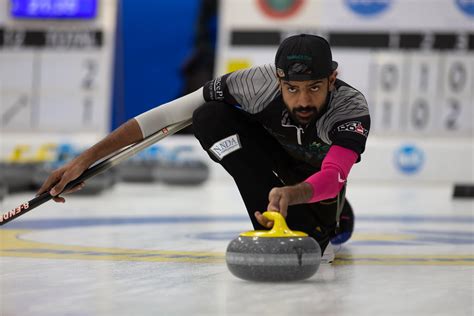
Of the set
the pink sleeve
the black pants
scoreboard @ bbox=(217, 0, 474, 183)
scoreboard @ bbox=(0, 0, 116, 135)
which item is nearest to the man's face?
the pink sleeve

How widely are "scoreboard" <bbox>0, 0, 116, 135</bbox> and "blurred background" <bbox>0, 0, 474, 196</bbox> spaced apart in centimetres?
1

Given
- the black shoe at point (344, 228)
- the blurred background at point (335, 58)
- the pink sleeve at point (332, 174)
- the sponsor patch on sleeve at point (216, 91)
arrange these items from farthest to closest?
the blurred background at point (335, 58)
the black shoe at point (344, 228)
the sponsor patch on sleeve at point (216, 91)
the pink sleeve at point (332, 174)

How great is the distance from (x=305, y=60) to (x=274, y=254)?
0.53 metres

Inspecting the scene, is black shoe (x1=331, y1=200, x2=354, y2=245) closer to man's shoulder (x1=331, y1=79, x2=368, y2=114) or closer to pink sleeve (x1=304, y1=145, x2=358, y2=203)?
man's shoulder (x1=331, y1=79, x2=368, y2=114)

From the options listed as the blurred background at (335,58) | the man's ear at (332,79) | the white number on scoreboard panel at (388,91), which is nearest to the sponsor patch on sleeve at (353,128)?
the man's ear at (332,79)

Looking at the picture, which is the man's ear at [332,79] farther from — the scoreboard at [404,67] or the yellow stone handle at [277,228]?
the scoreboard at [404,67]

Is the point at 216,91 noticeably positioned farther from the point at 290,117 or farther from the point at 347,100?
the point at 347,100

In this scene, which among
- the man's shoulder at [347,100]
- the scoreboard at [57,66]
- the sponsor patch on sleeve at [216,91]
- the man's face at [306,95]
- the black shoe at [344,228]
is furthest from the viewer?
the scoreboard at [57,66]

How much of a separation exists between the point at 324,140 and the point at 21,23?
842 cm

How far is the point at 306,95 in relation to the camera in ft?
8.22

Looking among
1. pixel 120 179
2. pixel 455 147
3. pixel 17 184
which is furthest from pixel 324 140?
pixel 455 147

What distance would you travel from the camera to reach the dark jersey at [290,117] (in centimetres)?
254

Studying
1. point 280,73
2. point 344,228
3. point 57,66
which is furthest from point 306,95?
point 57,66

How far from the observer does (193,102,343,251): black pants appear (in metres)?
2.82
